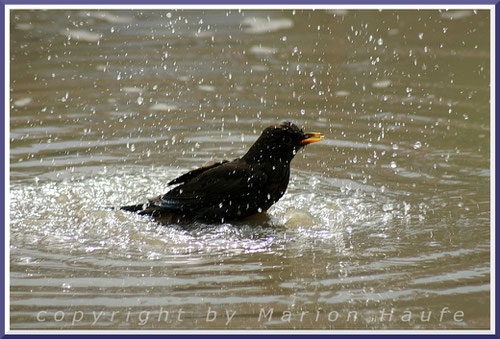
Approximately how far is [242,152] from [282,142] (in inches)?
64.6

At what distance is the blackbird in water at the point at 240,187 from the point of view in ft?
24.3

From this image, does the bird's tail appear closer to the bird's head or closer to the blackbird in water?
the blackbird in water

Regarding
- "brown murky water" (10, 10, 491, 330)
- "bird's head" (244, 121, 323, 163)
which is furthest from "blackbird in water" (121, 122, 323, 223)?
"brown murky water" (10, 10, 491, 330)

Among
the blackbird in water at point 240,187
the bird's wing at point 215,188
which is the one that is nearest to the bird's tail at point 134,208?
the blackbird in water at point 240,187

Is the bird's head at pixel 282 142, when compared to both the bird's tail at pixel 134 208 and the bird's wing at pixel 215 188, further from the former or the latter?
the bird's tail at pixel 134 208

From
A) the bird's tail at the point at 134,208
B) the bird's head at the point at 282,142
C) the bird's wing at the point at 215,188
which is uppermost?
the bird's head at the point at 282,142

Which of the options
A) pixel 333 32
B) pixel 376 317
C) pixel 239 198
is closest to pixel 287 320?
pixel 376 317

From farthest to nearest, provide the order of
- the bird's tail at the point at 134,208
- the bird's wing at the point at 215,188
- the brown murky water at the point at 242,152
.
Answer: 1. the bird's tail at the point at 134,208
2. the bird's wing at the point at 215,188
3. the brown murky water at the point at 242,152

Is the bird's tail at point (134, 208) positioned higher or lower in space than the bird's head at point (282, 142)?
lower

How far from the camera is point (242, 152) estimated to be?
358 inches

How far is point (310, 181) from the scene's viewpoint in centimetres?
826

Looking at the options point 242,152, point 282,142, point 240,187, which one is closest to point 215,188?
point 240,187

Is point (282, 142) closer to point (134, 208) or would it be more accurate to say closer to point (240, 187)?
point (240, 187)

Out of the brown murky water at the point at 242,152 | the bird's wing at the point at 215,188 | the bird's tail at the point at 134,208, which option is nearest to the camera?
the brown murky water at the point at 242,152
